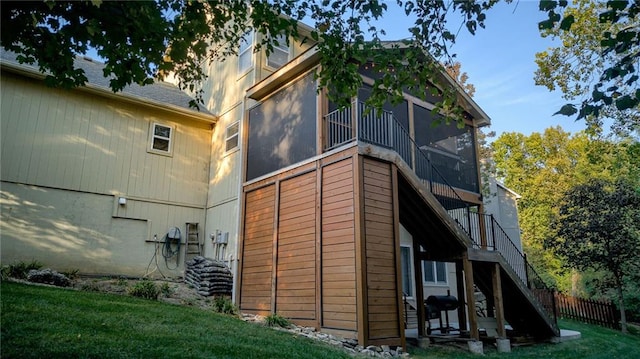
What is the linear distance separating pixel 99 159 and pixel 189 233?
3097 mm

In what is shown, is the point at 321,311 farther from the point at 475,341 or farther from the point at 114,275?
the point at 114,275

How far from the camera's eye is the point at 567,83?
587 inches

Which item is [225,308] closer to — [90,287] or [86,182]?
[90,287]

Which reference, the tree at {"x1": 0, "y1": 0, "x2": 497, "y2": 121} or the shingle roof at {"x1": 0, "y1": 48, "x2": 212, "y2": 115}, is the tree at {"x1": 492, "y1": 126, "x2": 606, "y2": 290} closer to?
the shingle roof at {"x1": 0, "y1": 48, "x2": 212, "y2": 115}

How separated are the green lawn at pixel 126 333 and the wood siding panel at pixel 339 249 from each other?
867mm

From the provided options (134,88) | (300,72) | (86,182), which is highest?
(134,88)

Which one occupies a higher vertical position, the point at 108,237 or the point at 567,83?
the point at 567,83

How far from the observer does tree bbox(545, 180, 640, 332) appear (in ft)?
46.5

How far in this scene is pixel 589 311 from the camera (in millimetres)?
15852

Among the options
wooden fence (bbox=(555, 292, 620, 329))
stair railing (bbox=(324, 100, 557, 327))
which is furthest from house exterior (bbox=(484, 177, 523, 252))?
stair railing (bbox=(324, 100, 557, 327))

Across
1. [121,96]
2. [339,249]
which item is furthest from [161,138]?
[339,249]

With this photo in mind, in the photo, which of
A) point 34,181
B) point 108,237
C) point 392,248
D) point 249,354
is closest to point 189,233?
point 108,237

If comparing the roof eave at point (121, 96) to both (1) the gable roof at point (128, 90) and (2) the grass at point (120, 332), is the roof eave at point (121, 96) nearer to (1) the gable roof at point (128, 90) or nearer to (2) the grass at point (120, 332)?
(1) the gable roof at point (128, 90)

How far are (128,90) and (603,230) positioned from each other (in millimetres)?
15668
